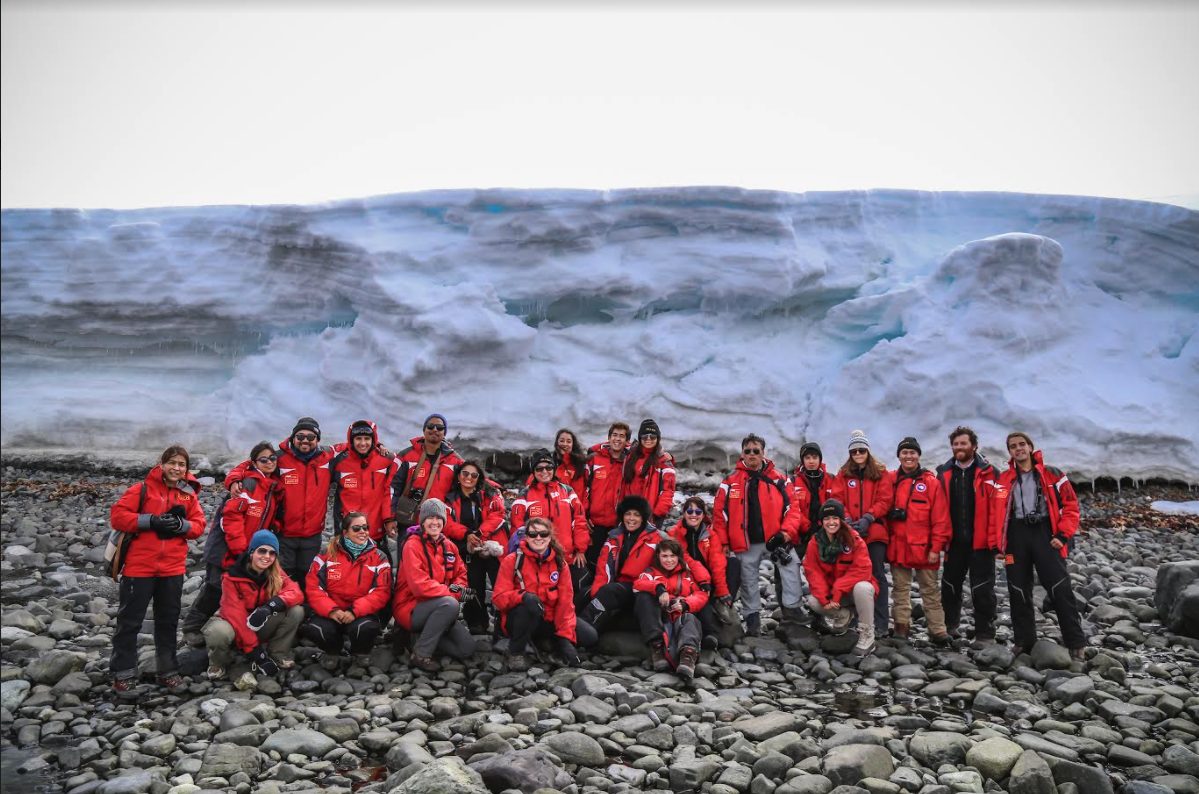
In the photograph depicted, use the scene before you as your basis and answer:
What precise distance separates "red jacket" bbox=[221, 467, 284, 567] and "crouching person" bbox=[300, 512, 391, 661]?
Result: 1.65 feet

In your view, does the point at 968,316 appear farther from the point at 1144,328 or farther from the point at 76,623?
the point at 76,623

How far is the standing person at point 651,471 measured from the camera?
662 centimetres

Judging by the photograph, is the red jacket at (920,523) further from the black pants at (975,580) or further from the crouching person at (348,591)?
the crouching person at (348,591)

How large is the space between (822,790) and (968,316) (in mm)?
10165

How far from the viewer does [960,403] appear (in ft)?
40.4

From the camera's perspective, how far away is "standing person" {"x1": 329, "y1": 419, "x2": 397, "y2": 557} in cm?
630

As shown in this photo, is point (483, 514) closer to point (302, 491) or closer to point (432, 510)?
point (432, 510)

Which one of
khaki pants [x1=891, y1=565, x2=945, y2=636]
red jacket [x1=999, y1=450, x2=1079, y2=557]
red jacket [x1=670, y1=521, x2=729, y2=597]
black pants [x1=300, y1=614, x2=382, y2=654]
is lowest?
black pants [x1=300, y1=614, x2=382, y2=654]

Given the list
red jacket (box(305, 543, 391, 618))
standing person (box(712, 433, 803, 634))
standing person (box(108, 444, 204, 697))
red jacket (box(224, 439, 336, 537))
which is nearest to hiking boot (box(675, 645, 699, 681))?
standing person (box(712, 433, 803, 634))

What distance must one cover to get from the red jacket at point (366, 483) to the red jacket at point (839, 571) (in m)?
3.15

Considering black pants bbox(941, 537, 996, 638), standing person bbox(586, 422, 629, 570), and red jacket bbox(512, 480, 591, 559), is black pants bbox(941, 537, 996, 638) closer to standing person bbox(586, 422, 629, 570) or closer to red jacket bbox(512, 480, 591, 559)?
standing person bbox(586, 422, 629, 570)

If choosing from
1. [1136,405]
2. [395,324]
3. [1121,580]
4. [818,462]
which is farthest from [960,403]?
[395,324]

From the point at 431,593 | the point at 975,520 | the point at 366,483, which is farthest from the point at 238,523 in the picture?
the point at 975,520

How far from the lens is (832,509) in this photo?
20.3ft
